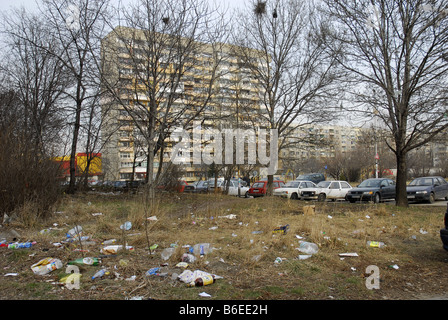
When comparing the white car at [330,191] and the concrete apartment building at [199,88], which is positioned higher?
the concrete apartment building at [199,88]

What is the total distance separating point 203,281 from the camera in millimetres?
4285

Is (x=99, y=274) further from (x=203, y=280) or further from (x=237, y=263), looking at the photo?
(x=237, y=263)

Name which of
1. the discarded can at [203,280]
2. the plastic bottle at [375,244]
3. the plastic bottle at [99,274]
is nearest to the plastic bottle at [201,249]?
the discarded can at [203,280]

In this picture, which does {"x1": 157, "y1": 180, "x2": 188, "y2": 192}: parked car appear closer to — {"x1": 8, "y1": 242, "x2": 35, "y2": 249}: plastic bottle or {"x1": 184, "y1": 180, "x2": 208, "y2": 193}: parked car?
{"x1": 184, "y1": 180, "x2": 208, "y2": 193}: parked car

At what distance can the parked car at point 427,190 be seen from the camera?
17.7m

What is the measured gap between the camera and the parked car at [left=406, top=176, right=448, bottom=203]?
17656mm

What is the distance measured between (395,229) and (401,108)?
19.9ft

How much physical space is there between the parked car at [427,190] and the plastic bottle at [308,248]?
14.4 m

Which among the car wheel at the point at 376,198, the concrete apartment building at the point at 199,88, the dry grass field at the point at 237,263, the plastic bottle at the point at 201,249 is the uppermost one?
the concrete apartment building at the point at 199,88

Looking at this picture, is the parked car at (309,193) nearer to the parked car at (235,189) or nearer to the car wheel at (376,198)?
the car wheel at (376,198)

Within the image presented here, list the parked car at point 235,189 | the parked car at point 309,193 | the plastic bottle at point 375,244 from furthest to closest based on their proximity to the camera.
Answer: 1. the parked car at point 235,189
2. the parked car at point 309,193
3. the plastic bottle at point 375,244

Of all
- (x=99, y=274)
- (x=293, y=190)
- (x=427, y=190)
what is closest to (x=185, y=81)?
(x=293, y=190)

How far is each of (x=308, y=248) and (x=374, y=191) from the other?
13914mm
